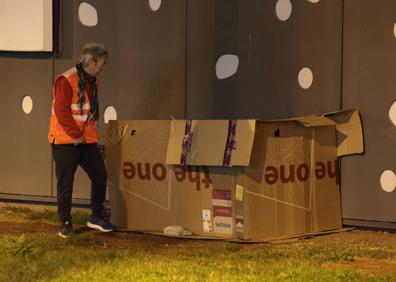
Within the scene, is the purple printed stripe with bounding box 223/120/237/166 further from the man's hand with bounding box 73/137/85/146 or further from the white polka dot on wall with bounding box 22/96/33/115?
the white polka dot on wall with bounding box 22/96/33/115

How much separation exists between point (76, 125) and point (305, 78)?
217 centimetres

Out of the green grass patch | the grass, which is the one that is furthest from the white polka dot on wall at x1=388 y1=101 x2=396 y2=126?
the green grass patch

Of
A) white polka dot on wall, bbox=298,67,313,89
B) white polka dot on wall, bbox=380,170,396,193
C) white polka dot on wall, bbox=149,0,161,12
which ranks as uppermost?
white polka dot on wall, bbox=149,0,161,12

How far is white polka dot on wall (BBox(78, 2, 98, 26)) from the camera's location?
8703 millimetres

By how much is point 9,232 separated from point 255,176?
232 cm

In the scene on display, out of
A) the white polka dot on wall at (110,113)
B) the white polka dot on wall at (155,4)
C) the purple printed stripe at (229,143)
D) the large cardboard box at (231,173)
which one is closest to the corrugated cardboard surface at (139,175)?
the large cardboard box at (231,173)

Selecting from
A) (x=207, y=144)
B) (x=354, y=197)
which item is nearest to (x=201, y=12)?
(x=207, y=144)

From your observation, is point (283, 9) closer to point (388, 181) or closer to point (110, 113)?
point (388, 181)

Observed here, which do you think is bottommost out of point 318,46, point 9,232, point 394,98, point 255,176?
point 9,232

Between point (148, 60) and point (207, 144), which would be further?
point (148, 60)

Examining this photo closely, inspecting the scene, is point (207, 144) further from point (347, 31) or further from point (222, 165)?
point (347, 31)

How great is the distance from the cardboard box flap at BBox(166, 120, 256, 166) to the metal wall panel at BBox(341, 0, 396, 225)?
4.14ft

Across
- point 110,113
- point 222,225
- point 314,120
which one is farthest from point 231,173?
point 110,113

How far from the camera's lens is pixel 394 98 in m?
7.22
